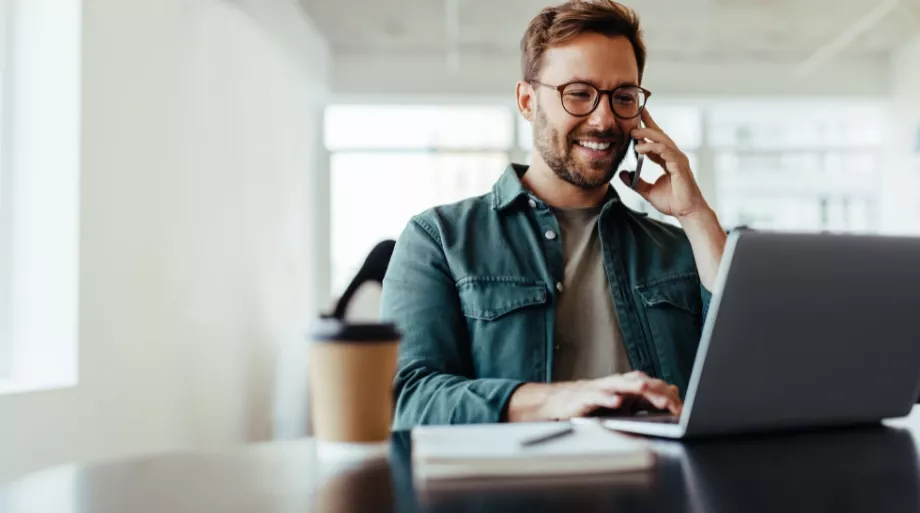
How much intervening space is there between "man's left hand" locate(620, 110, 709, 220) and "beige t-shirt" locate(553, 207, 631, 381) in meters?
0.15

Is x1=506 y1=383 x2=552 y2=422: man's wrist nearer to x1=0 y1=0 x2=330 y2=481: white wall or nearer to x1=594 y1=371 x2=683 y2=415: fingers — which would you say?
x1=594 y1=371 x2=683 y2=415: fingers

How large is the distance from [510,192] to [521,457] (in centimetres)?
102

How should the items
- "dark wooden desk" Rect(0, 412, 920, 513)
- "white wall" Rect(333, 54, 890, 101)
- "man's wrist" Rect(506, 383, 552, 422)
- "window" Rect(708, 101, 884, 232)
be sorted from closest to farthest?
1. "dark wooden desk" Rect(0, 412, 920, 513)
2. "man's wrist" Rect(506, 383, 552, 422)
3. "white wall" Rect(333, 54, 890, 101)
4. "window" Rect(708, 101, 884, 232)

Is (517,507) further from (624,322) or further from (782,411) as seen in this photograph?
(624,322)

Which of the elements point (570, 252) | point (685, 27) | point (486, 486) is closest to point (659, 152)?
point (570, 252)

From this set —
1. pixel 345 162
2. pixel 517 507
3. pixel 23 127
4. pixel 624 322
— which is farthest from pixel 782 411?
pixel 345 162

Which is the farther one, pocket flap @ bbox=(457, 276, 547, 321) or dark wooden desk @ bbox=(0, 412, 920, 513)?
pocket flap @ bbox=(457, 276, 547, 321)

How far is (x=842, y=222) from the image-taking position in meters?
6.71

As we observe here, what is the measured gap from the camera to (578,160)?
66.2 inches

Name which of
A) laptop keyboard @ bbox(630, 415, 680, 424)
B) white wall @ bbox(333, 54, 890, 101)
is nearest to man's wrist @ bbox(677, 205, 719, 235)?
laptop keyboard @ bbox(630, 415, 680, 424)

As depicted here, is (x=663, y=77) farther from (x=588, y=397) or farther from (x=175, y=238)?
(x=588, y=397)

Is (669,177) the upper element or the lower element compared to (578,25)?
lower

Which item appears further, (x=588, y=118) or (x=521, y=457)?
(x=588, y=118)

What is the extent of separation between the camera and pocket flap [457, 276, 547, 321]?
5.04ft
